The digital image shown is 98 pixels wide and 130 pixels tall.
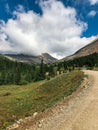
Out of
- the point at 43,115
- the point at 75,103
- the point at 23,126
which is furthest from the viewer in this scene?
the point at 75,103

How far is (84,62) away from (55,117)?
165635mm

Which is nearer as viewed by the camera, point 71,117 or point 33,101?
point 71,117

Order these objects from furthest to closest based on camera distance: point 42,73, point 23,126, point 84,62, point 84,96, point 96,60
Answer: point 84,62 < point 96,60 < point 42,73 < point 84,96 < point 23,126

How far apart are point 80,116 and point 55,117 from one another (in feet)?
8.98

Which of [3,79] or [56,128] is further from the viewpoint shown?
[3,79]

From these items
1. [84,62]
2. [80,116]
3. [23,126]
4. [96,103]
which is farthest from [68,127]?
[84,62]

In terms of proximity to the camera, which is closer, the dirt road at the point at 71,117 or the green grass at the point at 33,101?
the dirt road at the point at 71,117

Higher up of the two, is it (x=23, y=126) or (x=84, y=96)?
(x=84, y=96)

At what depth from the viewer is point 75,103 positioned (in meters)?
28.1

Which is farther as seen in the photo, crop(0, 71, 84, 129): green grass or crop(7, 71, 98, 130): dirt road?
crop(0, 71, 84, 129): green grass

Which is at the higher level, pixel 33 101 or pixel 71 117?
pixel 71 117

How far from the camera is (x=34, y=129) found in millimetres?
21344

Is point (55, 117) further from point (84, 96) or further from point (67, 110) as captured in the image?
point (84, 96)

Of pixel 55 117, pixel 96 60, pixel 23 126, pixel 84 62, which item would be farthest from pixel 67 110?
pixel 84 62
